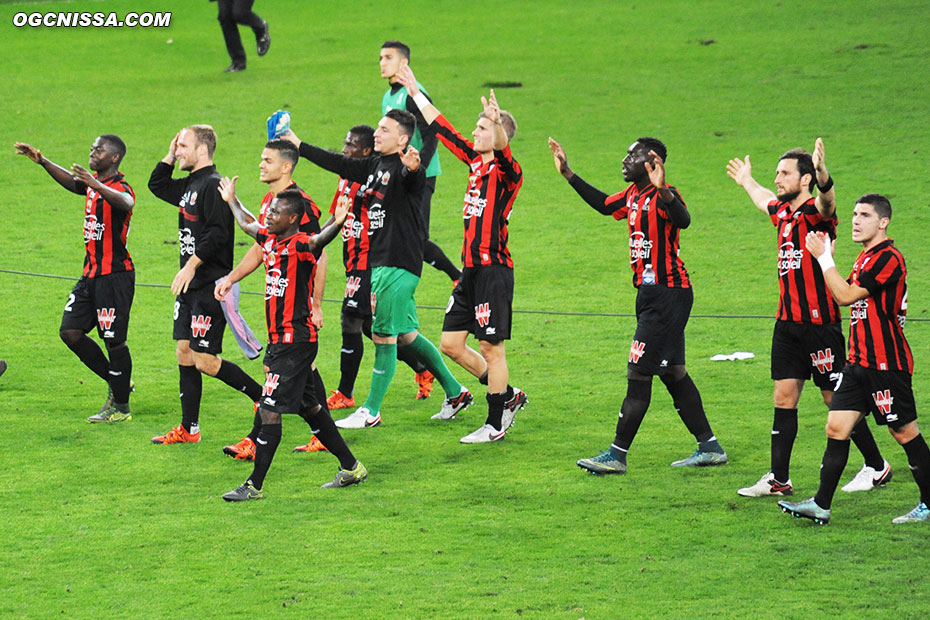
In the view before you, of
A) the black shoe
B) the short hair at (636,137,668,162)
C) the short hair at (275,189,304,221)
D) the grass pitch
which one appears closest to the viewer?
the grass pitch

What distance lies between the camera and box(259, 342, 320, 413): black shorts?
718cm

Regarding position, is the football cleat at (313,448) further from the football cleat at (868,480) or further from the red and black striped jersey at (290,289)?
the football cleat at (868,480)

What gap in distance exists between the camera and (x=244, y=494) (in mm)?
7207

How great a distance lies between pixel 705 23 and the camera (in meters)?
25.9

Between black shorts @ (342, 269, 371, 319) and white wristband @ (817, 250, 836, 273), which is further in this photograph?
black shorts @ (342, 269, 371, 319)

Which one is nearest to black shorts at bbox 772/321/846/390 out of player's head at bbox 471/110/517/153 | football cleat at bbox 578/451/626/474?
football cleat at bbox 578/451/626/474

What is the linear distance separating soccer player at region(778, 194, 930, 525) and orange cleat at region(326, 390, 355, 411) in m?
3.86

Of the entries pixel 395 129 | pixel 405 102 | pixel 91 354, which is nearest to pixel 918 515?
pixel 395 129

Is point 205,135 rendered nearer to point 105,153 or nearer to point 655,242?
point 105,153

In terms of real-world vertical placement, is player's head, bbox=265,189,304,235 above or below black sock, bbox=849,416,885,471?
above

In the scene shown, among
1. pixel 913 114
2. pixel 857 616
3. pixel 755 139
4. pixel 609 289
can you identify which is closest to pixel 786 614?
pixel 857 616

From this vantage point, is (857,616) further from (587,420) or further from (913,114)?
(913,114)

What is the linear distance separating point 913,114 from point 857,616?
1565 centimetres

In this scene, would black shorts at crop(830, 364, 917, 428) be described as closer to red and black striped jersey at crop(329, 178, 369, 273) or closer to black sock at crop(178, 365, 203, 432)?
red and black striped jersey at crop(329, 178, 369, 273)
